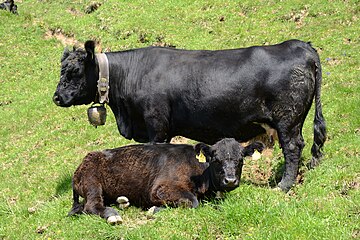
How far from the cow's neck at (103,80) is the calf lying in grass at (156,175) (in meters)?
1.62

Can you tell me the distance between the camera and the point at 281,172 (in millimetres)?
9867

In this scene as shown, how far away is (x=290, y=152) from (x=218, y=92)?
65.3 inches

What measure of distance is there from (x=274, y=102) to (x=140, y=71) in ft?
9.07

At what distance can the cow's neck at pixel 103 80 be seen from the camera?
33.5ft

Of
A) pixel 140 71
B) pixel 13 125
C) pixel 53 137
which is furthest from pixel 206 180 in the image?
pixel 13 125

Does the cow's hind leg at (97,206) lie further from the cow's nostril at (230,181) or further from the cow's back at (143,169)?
the cow's nostril at (230,181)

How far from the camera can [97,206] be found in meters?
8.15

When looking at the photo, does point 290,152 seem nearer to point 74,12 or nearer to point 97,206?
point 97,206

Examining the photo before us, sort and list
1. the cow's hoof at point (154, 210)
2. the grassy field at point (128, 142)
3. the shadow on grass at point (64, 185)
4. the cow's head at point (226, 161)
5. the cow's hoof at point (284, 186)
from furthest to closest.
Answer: the shadow on grass at point (64, 185) < the cow's hoof at point (284, 186) < the cow's hoof at point (154, 210) < the cow's head at point (226, 161) < the grassy field at point (128, 142)

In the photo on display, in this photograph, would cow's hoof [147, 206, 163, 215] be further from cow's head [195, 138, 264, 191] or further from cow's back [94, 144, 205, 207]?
cow's head [195, 138, 264, 191]

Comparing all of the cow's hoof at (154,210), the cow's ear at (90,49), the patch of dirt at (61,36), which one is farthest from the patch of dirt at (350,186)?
the patch of dirt at (61,36)

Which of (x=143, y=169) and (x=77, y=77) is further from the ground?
(x=77, y=77)

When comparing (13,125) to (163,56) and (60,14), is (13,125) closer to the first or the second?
(163,56)

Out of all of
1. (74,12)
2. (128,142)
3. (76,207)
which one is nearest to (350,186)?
(76,207)
